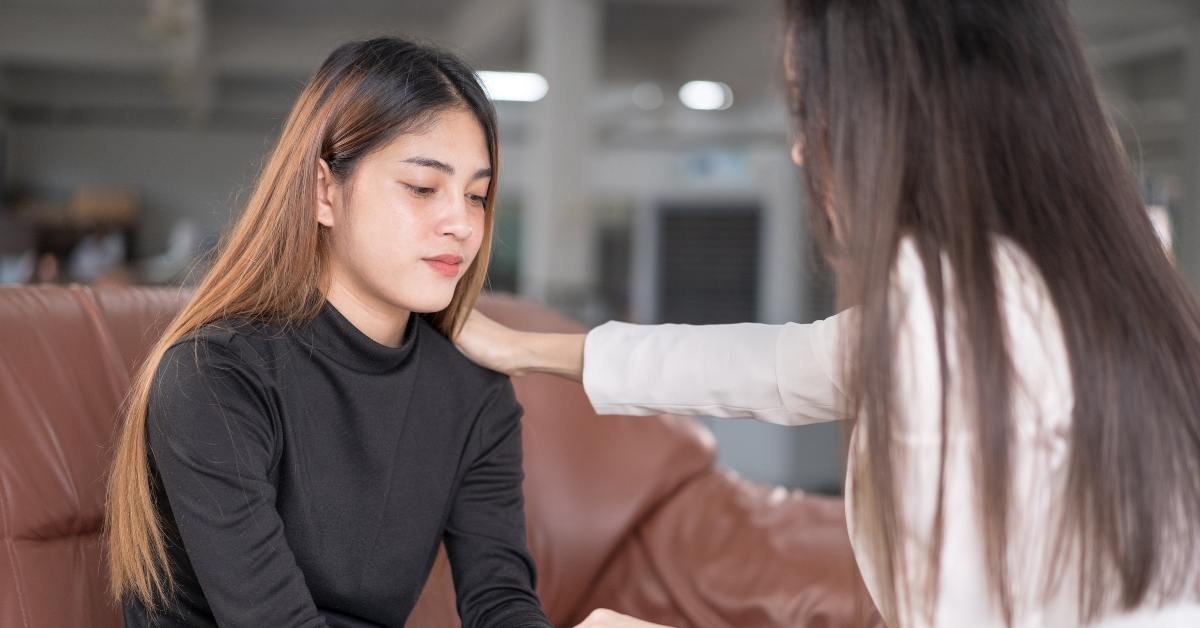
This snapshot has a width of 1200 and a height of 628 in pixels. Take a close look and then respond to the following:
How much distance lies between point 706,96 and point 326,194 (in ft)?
30.6

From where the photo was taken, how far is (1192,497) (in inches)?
30.5

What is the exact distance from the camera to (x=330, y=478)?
1.15m

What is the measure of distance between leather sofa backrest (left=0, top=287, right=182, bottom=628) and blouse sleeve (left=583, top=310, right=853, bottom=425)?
2.21 feet

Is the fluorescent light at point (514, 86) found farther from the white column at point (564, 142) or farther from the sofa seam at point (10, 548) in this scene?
the sofa seam at point (10, 548)

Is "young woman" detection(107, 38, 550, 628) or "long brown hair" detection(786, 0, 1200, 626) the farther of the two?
"young woman" detection(107, 38, 550, 628)

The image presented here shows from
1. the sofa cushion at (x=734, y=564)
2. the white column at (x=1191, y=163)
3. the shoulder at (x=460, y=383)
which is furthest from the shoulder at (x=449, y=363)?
the white column at (x=1191, y=163)

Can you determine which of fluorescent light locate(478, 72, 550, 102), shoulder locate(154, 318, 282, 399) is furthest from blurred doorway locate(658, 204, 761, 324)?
shoulder locate(154, 318, 282, 399)

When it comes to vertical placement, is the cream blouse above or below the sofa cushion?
above

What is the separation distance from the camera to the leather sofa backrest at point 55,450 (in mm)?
1241

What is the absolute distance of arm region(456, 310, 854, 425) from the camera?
3.89 feet

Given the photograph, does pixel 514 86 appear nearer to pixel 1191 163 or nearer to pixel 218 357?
pixel 1191 163

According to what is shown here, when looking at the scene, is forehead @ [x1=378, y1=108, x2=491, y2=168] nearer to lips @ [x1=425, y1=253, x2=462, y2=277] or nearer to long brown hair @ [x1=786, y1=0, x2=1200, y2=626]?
lips @ [x1=425, y1=253, x2=462, y2=277]

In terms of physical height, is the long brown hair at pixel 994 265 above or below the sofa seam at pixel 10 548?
above

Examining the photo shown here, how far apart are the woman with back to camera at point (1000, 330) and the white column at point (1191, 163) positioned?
5717mm
